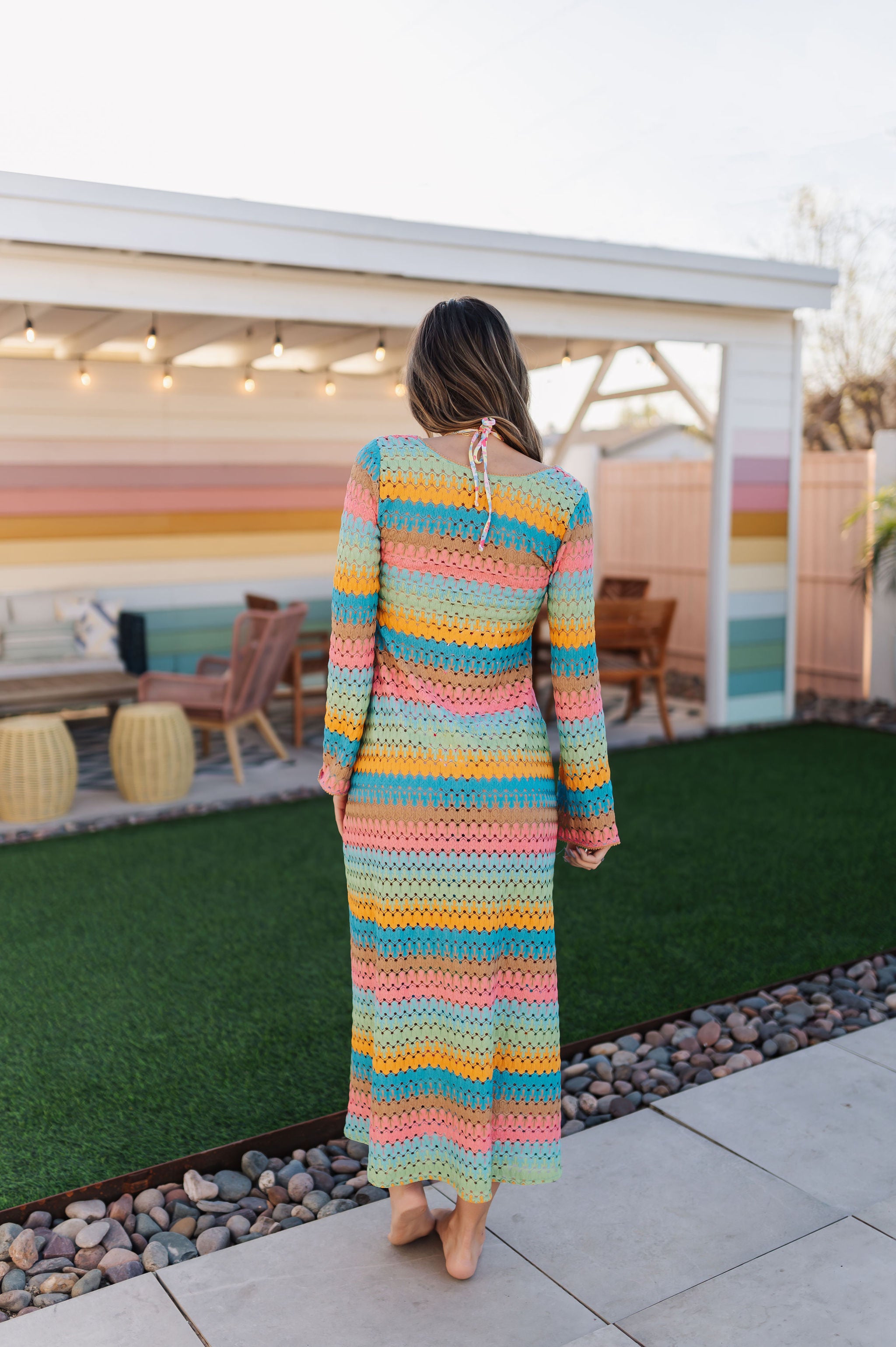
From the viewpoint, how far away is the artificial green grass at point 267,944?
294cm

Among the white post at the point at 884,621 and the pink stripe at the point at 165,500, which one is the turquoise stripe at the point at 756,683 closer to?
the white post at the point at 884,621

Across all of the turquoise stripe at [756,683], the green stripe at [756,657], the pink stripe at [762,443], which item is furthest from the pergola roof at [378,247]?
the turquoise stripe at [756,683]

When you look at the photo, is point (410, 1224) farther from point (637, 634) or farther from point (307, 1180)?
point (637, 634)

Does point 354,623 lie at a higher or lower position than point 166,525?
lower

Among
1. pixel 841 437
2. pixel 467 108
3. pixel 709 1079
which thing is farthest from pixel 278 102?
pixel 709 1079

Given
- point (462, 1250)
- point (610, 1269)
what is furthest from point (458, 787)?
point (610, 1269)

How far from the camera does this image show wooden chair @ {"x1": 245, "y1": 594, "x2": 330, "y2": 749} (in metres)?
7.38

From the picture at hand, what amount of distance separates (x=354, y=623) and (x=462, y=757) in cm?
29

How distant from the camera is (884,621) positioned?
871 cm

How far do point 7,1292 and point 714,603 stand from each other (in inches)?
246

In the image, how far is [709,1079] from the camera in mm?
3098

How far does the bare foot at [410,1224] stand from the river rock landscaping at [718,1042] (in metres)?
0.60

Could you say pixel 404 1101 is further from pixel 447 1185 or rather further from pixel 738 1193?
pixel 738 1193

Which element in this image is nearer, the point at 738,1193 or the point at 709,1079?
the point at 738,1193
